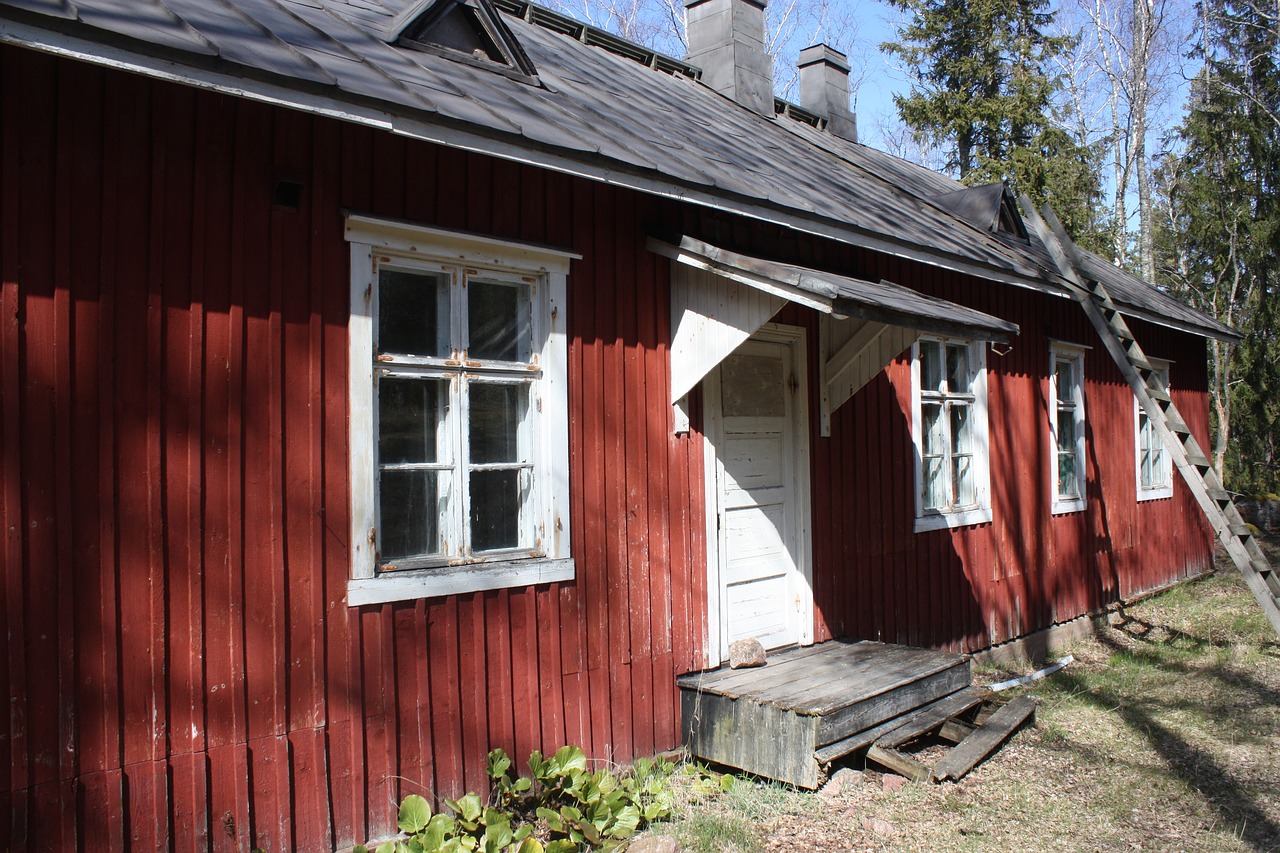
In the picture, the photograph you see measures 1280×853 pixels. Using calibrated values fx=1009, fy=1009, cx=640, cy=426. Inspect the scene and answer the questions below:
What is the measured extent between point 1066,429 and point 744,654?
592cm

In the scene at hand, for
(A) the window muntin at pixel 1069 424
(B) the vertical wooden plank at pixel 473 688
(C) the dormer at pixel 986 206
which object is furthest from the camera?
(A) the window muntin at pixel 1069 424

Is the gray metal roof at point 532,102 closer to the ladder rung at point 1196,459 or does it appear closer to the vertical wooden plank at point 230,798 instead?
the ladder rung at point 1196,459

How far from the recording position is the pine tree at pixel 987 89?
20.6 meters

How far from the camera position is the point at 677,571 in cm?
553

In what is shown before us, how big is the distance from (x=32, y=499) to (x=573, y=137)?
252cm

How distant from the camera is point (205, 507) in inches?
146

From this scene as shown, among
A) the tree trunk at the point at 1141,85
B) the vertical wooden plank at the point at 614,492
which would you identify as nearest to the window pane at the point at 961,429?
the vertical wooden plank at the point at 614,492

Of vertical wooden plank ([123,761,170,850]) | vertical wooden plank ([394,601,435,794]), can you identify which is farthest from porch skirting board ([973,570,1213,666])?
vertical wooden plank ([123,761,170,850])

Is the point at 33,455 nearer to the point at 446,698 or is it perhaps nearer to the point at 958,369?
the point at 446,698

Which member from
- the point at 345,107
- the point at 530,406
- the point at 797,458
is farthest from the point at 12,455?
the point at 797,458

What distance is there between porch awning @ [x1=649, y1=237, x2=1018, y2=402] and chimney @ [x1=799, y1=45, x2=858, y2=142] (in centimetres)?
706

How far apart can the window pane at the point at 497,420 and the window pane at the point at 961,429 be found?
4727mm

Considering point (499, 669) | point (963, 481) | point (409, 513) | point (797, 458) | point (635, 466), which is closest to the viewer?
point (409, 513)

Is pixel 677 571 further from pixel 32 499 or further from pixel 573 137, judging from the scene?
pixel 32 499
